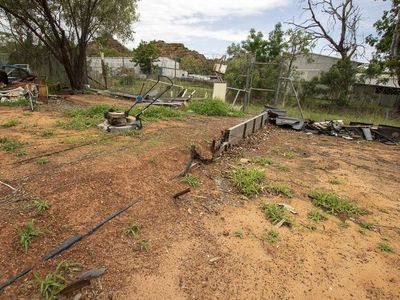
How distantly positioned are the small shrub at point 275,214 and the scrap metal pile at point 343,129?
634 cm

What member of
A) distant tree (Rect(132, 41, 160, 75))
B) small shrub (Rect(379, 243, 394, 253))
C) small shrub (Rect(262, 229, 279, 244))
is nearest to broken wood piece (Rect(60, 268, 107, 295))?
small shrub (Rect(262, 229, 279, 244))

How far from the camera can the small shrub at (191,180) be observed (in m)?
3.81

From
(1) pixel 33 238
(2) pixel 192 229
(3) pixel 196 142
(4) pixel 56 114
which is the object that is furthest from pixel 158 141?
(4) pixel 56 114

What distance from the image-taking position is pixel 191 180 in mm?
3869

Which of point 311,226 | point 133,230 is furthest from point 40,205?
point 311,226

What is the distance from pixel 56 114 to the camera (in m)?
7.98

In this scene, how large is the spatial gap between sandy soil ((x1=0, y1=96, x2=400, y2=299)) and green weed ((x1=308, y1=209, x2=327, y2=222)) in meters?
0.07

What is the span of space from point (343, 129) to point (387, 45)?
396 inches

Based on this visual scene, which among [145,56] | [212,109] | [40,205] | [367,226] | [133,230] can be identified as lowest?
[367,226]

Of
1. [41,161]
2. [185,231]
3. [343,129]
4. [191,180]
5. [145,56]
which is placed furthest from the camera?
[145,56]

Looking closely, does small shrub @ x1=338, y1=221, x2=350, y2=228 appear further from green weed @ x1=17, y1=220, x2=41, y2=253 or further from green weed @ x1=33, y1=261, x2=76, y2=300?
green weed @ x1=17, y1=220, x2=41, y2=253

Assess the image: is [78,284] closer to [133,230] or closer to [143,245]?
[143,245]

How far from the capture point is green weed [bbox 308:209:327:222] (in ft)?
10.8

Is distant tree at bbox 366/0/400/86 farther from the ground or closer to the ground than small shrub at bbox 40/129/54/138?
farther from the ground
